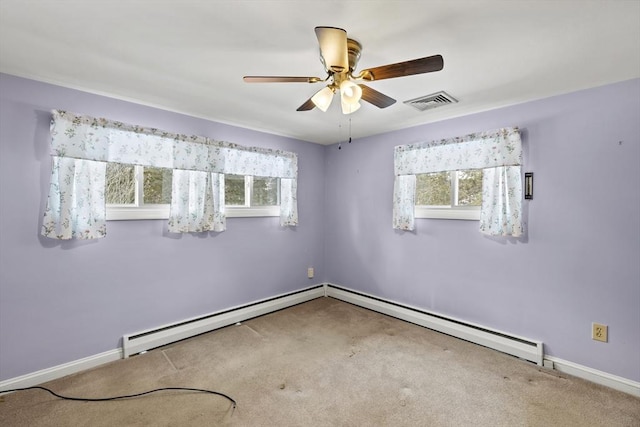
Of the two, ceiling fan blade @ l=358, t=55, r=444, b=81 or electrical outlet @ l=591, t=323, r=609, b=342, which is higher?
ceiling fan blade @ l=358, t=55, r=444, b=81

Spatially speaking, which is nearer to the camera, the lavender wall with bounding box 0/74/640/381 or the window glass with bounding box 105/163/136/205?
the lavender wall with bounding box 0/74/640/381

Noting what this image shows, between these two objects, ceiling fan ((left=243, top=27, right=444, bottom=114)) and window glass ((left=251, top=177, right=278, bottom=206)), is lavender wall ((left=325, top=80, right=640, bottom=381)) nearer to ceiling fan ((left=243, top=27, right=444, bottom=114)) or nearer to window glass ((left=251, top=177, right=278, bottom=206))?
ceiling fan ((left=243, top=27, right=444, bottom=114))

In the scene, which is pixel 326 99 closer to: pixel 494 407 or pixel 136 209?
pixel 136 209

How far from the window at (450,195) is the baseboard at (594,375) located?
1320 millimetres

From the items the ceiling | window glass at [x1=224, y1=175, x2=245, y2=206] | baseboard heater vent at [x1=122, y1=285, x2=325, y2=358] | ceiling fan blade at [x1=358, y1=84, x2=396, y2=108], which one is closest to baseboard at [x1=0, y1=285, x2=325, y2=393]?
baseboard heater vent at [x1=122, y1=285, x2=325, y2=358]

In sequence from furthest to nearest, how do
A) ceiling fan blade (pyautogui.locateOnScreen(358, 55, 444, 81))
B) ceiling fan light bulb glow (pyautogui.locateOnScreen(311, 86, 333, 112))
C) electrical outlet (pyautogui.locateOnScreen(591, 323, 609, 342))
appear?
electrical outlet (pyautogui.locateOnScreen(591, 323, 609, 342)) < ceiling fan light bulb glow (pyautogui.locateOnScreen(311, 86, 333, 112)) < ceiling fan blade (pyautogui.locateOnScreen(358, 55, 444, 81))

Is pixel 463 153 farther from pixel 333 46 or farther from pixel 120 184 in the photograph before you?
pixel 120 184

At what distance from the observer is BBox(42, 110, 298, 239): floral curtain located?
2221 millimetres

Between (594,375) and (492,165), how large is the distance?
180cm

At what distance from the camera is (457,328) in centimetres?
295

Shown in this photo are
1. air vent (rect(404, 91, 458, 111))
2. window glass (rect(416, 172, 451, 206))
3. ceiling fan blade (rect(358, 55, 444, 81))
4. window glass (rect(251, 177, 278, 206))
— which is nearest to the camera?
ceiling fan blade (rect(358, 55, 444, 81))

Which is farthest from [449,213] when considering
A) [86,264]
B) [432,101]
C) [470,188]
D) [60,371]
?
[60,371]

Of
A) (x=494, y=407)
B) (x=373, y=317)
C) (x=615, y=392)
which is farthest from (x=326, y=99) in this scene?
(x=615, y=392)

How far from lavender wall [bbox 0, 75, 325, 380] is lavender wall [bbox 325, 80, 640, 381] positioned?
215cm
